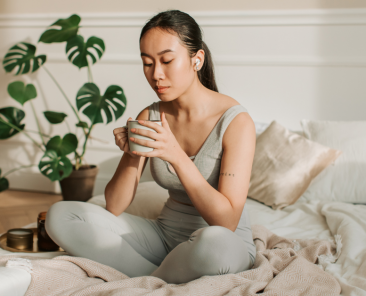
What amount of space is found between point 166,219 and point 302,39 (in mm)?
1731

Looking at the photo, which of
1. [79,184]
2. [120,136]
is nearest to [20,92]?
[79,184]

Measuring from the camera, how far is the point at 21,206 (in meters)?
2.63

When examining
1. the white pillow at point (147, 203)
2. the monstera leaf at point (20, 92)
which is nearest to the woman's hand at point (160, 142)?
the white pillow at point (147, 203)

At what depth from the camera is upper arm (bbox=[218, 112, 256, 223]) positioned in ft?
3.40

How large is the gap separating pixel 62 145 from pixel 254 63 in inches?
54.7

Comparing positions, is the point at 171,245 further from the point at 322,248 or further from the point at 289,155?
the point at 289,155

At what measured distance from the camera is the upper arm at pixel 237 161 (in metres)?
1.04

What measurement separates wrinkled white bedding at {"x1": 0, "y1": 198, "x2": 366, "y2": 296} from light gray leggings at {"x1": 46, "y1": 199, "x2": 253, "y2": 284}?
187 mm

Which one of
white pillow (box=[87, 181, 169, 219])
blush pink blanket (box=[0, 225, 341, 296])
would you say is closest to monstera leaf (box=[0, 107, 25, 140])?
white pillow (box=[87, 181, 169, 219])

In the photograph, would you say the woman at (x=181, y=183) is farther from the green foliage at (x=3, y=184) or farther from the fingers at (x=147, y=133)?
the green foliage at (x=3, y=184)

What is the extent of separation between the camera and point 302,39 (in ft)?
7.89

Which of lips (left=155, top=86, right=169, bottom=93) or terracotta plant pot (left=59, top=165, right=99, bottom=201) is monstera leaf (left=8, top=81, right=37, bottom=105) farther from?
lips (left=155, top=86, right=169, bottom=93)

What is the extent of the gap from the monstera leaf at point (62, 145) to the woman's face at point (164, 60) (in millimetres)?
1451

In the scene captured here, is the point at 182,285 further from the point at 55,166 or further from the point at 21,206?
the point at 21,206
